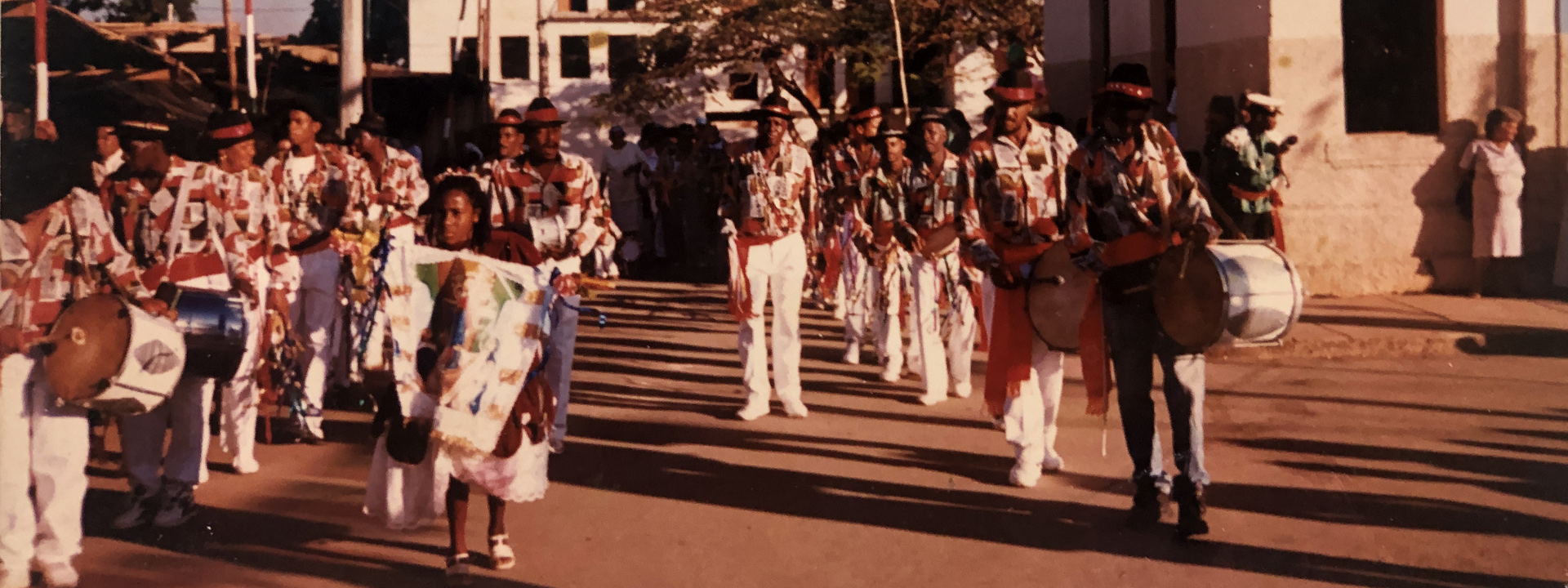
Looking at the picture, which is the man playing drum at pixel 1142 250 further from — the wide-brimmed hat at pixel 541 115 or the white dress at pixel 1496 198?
the white dress at pixel 1496 198

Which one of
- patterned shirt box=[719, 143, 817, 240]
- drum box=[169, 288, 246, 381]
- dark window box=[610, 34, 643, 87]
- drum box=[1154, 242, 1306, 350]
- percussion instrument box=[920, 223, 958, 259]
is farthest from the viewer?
dark window box=[610, 34, 643, 87]

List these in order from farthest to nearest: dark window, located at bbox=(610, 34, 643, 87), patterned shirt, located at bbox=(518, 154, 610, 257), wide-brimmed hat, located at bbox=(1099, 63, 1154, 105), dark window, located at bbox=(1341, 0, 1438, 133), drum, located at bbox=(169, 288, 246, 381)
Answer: dark window, located at bbox=(610, 34, 643, 87) → dark window, located at bbox=(1341, 0, 1438, 133) → patterned shirt, located at bbox=(518, 154, 610, 257) → drum, located at bbox=(169, 288, 246, 381) → wide-brimmed hat, located at bbox=(1099, 63, 1154, 105)

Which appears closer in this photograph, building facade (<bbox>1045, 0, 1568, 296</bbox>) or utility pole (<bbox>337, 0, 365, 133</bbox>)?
building facade (<bbox>1045, 0, 1568, 296</bbox>)

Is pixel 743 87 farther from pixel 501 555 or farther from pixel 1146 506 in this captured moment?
pixel 501 555

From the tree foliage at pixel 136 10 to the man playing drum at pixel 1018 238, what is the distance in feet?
23.6

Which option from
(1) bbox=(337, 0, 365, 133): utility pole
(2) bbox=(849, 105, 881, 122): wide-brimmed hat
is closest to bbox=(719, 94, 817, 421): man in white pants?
(2) bbox=(849, 105, 881, 122): wide-brimmed hat

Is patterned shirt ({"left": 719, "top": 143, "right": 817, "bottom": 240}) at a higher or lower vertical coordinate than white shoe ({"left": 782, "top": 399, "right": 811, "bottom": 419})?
higher

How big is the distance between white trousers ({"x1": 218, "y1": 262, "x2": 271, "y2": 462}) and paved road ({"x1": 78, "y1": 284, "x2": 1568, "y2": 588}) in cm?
22

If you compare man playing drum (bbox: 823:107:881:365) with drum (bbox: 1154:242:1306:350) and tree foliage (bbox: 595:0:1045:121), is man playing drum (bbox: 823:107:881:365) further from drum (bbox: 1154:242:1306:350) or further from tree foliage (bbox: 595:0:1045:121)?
tree foliage (bbox: 595:0:1045:121)

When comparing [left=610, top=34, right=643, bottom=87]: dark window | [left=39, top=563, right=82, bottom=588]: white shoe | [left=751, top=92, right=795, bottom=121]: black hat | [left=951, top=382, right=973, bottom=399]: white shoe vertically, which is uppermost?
[left=610, top=34, right=643, bottom=87]: dark window

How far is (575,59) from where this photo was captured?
88.3ft

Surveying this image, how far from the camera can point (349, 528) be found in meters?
6.98

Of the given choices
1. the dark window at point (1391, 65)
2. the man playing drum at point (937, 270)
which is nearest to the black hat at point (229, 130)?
the man playing drum at point (937, 270)

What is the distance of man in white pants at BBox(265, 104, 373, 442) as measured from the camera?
9.36 metres
